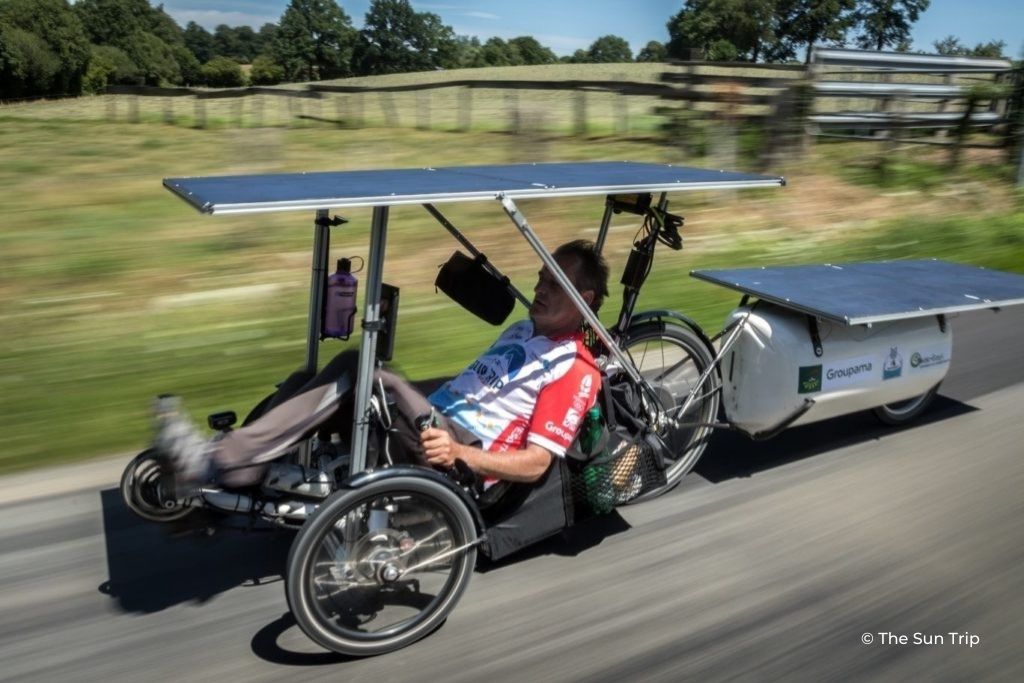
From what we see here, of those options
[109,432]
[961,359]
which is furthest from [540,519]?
[961,359]

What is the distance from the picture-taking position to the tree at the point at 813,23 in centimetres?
7225

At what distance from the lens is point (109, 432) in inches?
215

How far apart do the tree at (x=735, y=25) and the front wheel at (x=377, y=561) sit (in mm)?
63171

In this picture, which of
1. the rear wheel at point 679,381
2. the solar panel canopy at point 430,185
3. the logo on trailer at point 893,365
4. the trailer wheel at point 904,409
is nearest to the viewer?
the solar panel canopy at point 430,185

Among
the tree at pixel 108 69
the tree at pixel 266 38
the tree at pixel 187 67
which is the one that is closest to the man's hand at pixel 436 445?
the tree at pixel 108 69

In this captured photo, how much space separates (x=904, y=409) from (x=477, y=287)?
9.43 feet

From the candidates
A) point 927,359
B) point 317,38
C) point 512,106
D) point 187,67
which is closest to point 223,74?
point 187,67

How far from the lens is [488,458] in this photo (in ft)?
12.0

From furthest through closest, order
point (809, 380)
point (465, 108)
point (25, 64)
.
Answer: point (25, 64) < point (465, 108) < point (809, 380)

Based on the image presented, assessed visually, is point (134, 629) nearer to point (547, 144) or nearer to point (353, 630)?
point (353, 630)

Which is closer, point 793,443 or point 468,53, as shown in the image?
point 793,443

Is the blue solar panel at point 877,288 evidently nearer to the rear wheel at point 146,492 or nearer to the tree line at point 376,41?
the rear wheel at point 146,492

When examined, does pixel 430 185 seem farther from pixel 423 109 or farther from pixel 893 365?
pixel 423 109

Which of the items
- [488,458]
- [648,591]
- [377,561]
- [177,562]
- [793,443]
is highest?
[488,458]
